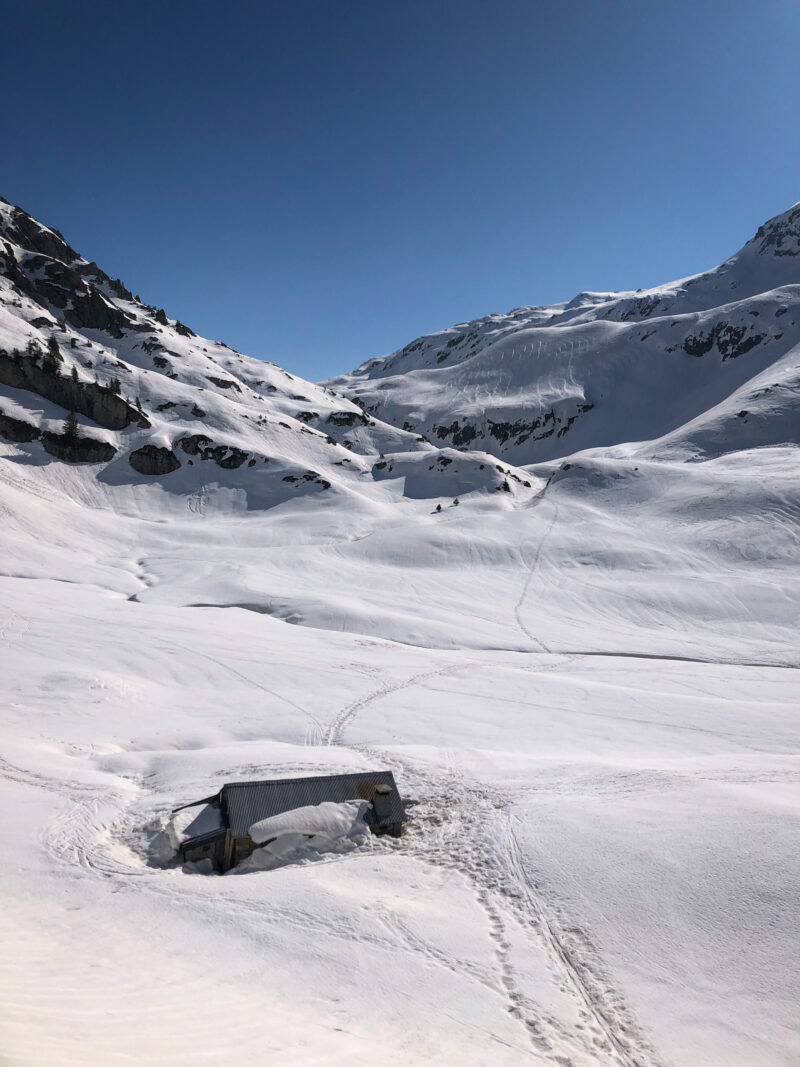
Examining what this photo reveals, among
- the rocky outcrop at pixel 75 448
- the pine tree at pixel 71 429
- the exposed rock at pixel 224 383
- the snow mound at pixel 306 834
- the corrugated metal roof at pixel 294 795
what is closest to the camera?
the snow mound at pixel 306 834

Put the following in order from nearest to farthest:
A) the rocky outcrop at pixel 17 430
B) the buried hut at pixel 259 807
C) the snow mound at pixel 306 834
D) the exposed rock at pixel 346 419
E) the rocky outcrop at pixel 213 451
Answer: the snow mound at pixel 306 834 → the buried hut at pixel 259 807 → the rocky outcrop at pixel 17 430 → the rocky outcrop at pixel 213 451 → the exposed rock at pixel 346 419

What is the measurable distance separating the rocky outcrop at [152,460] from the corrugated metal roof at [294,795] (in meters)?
64.5

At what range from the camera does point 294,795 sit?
536 inches

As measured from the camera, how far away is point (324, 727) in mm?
20781

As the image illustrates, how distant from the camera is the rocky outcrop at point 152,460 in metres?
70.1

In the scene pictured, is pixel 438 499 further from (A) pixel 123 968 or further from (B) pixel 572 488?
(A) pixel 123 968

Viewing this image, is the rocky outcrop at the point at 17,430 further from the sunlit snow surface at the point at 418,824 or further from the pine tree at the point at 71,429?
the sunlit snow surface at the point at 418,824

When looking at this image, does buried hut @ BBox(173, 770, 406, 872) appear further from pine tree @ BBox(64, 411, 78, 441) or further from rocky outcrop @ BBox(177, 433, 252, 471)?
rocky outcrop @ BBox(177, 433, 252, 471)

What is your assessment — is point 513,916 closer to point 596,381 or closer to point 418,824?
point 418,824

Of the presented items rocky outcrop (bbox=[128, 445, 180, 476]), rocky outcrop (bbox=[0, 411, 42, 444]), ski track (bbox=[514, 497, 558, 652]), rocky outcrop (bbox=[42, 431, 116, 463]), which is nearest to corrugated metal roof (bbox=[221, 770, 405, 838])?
ski track (bbox=[514, 497, 558, 652])

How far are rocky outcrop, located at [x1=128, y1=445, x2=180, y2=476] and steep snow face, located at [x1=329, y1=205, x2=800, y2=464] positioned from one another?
7025cm

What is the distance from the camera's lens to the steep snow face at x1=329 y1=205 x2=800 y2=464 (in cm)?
12006

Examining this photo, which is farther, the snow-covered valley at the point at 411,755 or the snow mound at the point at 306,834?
the snow mound at the point at 306,834

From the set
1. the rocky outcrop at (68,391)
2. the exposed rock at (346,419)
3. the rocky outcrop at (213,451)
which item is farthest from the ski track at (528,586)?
the rocky outcrop at (68,391)
